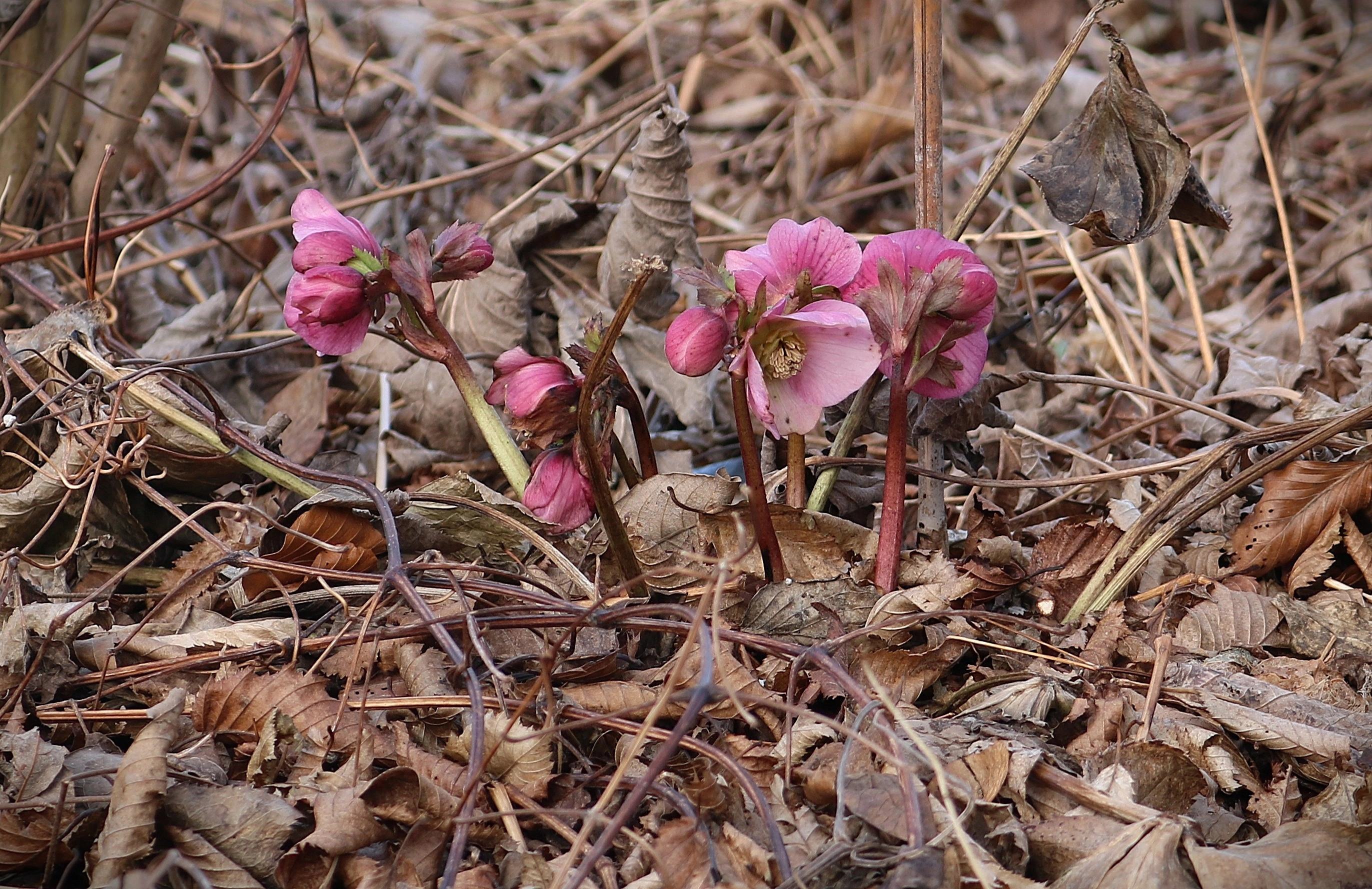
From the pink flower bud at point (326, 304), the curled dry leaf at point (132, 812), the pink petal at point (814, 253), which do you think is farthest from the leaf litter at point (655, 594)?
the pink flower bud at point (326, 304)

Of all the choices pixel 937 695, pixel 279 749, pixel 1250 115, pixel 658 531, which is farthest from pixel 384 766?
pixel 1250 115

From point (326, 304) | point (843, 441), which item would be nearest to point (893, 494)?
point (843, 441)

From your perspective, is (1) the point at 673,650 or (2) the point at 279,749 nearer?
(2) the point at 279,749

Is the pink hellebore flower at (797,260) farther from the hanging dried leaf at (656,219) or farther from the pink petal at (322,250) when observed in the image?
the hanging dried leaf at (656,219)

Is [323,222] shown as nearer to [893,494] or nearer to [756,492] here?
[756,492]

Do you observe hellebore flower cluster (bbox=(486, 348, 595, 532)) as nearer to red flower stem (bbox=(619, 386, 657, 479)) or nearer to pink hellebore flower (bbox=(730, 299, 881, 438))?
red flower stem (bbox=(619, 386, 657, 479))

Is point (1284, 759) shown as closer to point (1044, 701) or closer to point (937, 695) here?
point (1044, 701)

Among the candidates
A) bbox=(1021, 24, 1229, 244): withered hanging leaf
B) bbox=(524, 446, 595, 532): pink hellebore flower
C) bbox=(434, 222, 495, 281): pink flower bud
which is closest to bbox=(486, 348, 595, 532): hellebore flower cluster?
bbox=(524, 446, 595, 532): pink hellebore flower
